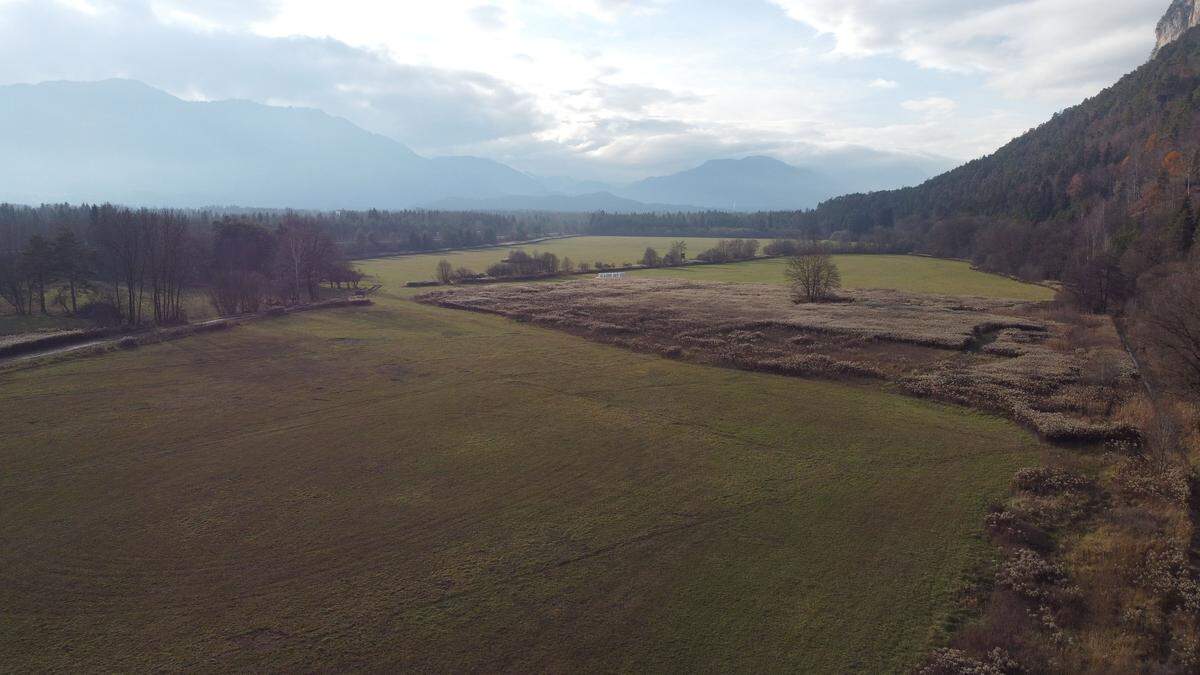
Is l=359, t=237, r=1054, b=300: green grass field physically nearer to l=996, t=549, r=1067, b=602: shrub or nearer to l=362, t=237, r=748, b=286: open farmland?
l=362, t=237, r=748, b=286: open farmland

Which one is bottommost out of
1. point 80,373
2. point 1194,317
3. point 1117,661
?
point 1117,661

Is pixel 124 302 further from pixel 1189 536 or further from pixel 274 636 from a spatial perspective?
pixel 1189 536

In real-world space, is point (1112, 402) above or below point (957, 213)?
below

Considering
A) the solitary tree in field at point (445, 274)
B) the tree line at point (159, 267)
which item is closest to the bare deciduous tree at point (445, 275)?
the solitary tree in field at point (445, 274)

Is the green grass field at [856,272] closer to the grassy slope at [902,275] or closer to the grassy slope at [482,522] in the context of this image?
the grassy slope at [902,275]

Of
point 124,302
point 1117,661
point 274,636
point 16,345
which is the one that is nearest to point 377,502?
point 274,636

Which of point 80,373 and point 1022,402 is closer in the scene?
point 1022,402
